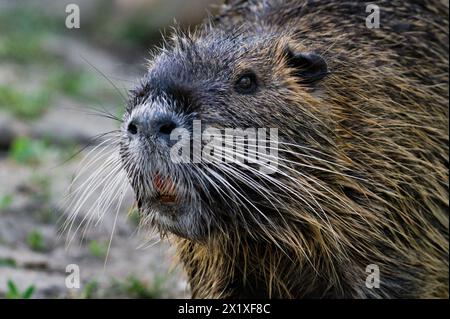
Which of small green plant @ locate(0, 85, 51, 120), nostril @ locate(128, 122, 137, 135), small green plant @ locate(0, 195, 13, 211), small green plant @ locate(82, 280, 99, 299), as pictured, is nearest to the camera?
nostril @ locate(128, 122, 137, 135)

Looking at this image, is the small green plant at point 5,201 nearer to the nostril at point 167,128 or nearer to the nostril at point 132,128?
the nostril at point 132,128

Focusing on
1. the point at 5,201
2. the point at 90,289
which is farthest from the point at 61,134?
the point at 90,289

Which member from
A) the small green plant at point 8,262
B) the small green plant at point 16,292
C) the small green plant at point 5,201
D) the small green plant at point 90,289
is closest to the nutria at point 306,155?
the small green plant at point 90,289

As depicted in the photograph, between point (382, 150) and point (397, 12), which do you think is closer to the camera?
point (382, 150)

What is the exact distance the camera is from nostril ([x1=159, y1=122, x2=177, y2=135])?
3809mm

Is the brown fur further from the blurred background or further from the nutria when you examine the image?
the blurred background

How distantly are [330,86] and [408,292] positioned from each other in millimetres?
1149

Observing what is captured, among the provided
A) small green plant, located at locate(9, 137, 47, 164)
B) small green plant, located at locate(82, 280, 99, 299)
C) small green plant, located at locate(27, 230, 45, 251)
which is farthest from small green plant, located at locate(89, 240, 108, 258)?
small green plant, located at locate(9, 137, 47, 164)

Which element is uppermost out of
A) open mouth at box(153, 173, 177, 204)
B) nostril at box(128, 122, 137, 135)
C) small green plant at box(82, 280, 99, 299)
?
nostril at box(128, 122, 137, 135)

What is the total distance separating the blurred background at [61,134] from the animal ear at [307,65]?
3.49 feet


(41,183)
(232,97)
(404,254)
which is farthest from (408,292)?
(41,183)

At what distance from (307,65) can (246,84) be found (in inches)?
16.2

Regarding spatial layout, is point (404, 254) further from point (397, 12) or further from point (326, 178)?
point (397, 12)

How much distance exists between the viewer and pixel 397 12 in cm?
525
